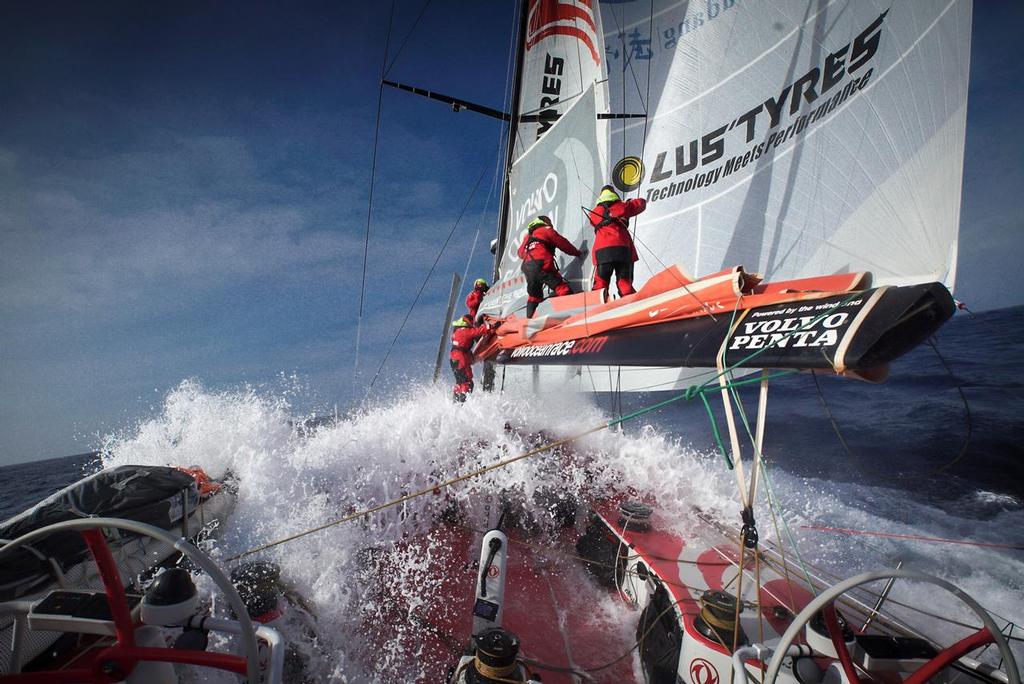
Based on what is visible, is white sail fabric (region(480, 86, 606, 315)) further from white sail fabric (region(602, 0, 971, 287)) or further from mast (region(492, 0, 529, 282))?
white sail fabric (region(602, 0, 971, 287))

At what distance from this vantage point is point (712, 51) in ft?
22.9

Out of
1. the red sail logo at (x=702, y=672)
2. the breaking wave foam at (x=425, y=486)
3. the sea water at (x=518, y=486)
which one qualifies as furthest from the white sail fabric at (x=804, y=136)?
the red sail logo at (x=702, y=672)

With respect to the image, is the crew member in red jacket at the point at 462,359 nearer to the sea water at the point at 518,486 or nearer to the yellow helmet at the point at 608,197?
the sea water at the point at 518,486

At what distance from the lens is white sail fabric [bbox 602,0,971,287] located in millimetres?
4766

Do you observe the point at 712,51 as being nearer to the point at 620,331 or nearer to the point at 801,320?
the point at 620,331

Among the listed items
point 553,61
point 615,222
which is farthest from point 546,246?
point 553,61

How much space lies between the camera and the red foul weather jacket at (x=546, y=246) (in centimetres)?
606

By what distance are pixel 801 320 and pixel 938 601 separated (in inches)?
196

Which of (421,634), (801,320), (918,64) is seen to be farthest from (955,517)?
(421,634)

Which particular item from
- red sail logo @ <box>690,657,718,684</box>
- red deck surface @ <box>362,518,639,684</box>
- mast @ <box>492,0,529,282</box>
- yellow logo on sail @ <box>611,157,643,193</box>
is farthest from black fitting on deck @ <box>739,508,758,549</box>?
mast @ <box>492,0,529,282</box>

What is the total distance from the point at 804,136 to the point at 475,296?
21.3ft

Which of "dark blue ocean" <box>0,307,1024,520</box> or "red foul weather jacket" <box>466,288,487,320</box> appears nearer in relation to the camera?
"dark blue ocean" <box>0,307,1024,520</box>

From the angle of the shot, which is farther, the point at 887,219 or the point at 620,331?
the point at 887,219

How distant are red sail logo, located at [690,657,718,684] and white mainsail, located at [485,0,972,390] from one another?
2.59 meters
